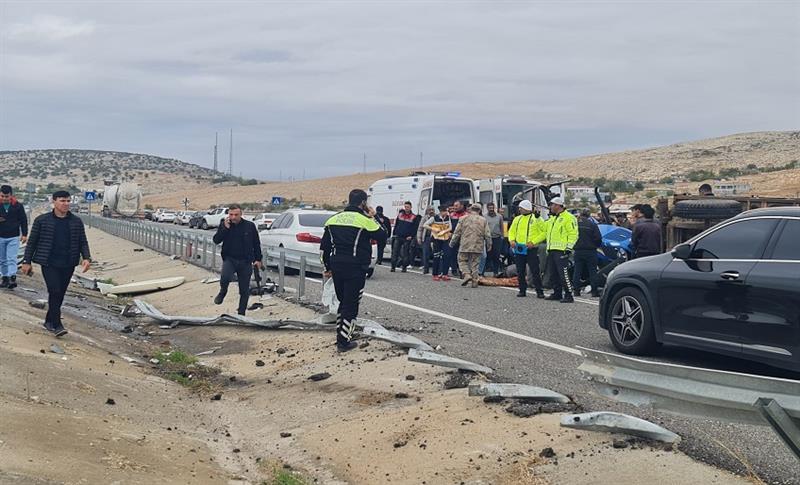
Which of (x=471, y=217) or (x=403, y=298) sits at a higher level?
(x=471, y=217)

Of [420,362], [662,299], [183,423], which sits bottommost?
[183,423]

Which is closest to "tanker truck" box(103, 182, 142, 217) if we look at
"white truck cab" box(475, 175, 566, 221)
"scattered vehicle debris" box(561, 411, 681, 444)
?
"white truck cab" box(475, 175, 566, 221)

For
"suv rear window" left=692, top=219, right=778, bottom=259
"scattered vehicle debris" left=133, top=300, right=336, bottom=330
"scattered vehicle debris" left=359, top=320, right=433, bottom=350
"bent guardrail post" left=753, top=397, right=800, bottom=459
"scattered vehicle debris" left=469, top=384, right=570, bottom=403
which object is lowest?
"scattered vehicle debris" left=133, top=300, right=336, bottom=330

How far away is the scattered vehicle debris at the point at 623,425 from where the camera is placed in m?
6.08

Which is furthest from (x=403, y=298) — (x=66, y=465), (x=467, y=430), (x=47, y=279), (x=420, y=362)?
(x=66, y=465)

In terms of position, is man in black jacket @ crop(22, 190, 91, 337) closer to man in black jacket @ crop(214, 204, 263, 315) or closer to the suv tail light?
man in black jacket @ crop(214, 204, 263, 315)

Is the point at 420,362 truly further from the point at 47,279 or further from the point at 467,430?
the point at 47,279

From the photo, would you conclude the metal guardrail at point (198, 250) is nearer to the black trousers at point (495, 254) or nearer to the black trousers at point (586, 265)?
the black trousers at point (495, 254)

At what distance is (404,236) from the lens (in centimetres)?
2286

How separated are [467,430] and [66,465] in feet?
9.06

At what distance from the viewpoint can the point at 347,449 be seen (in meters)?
7.57

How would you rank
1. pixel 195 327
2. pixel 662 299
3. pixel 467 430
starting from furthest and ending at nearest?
pixel 195 327
pixel 662 299
pixel 467 430

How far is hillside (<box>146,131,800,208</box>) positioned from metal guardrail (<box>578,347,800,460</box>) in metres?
52.3

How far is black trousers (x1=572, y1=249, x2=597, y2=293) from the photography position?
56.2 feet
